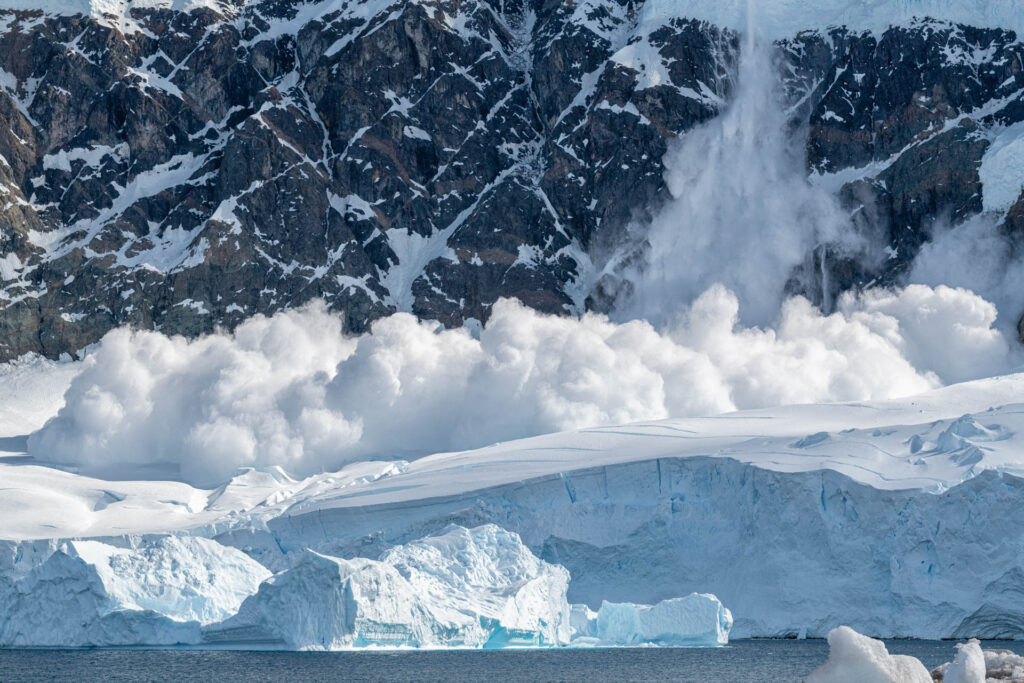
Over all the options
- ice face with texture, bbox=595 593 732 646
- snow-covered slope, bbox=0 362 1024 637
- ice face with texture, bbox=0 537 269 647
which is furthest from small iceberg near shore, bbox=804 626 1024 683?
ice face with texture, bbox=0 537 269 647

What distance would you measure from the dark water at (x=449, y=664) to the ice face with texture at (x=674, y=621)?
0.80 m

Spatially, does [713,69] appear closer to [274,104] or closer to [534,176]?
[534,176]

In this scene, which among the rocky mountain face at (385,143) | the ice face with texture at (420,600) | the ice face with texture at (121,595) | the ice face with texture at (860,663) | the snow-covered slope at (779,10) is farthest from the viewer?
the rocky mountain face at (385,143)

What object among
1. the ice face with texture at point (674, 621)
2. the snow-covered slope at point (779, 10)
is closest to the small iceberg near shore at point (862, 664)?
the ice face with texture at point (674, 621)

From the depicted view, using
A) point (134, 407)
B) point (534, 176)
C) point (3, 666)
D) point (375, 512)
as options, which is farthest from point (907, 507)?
point (534, 176)

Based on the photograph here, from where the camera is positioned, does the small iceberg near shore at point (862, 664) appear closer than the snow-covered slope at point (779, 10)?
Yes

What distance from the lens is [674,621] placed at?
6462cm

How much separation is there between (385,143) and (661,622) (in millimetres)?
89496

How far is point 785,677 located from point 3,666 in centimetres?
2939

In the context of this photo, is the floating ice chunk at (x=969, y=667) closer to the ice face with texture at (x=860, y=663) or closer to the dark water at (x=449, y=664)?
the ice face with texture at (x=860, y=663)

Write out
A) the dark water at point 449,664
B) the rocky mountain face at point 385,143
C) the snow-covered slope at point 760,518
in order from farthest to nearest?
the rocky mountain face at point 385,143 → the snow-covered slope at point 760,518 → the dark water at point 449,664

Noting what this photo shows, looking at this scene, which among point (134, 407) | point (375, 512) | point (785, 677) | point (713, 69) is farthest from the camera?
point (713, 69)

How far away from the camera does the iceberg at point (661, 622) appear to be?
6438cm

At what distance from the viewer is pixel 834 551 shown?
6706 centimetres
